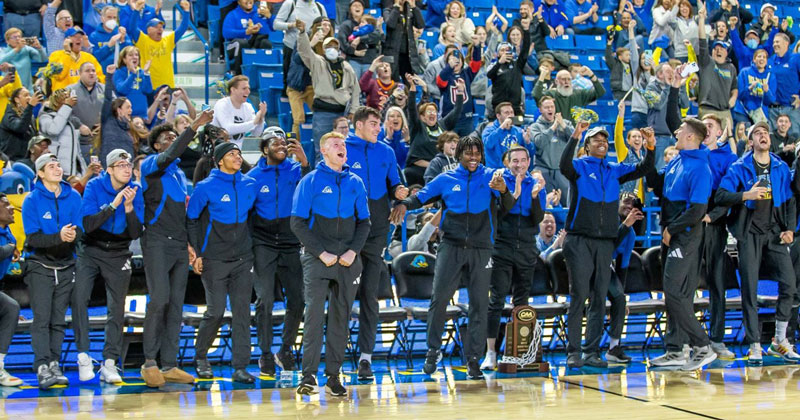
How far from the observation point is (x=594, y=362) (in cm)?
915

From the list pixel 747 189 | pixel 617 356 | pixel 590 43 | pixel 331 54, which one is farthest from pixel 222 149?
pixel 590 43

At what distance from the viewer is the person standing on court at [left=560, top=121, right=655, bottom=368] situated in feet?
29.9

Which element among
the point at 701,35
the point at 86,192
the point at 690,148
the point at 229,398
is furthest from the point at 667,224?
the point at 701,35

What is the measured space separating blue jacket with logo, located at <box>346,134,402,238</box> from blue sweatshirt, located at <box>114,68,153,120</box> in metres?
4.10

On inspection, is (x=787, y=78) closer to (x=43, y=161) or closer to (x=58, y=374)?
(x=43, y=161)

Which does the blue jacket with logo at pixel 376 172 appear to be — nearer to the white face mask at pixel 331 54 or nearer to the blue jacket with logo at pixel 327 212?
the blue jacket with logo at pixel 327 212

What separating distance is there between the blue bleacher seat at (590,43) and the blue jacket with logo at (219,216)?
991cm

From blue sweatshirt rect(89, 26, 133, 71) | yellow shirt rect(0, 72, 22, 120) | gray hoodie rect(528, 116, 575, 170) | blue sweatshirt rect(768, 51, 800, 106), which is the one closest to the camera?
yellow shirt rect(0, 72, 22, 120)

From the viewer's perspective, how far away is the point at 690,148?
9164 millimetres

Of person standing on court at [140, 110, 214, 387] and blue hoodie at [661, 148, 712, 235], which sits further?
blue hoodie at [661, 148, 712, 235]

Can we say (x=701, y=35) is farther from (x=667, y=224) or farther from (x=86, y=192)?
(x=86, y=192)

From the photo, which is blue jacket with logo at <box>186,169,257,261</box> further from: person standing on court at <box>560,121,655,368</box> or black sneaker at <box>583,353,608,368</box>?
black sneaker at <box>583,353,608,368</box>

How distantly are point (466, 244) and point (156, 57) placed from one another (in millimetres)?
5925

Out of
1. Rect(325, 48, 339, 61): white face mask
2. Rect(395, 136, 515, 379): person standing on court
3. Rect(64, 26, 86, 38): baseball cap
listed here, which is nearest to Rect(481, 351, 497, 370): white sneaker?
Rect(395, 136, 515, 379): person standing on court
